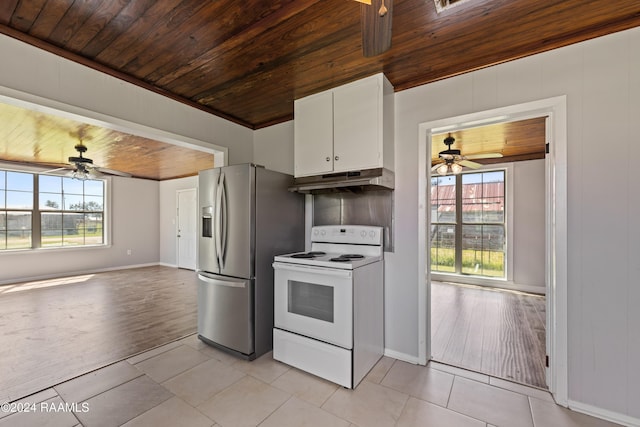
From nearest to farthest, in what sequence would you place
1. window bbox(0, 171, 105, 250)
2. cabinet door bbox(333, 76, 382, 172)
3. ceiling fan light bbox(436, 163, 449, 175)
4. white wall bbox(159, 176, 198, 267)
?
cabinet door bbox(333, 76, 382, 172) < ceiling fan light bbox(436, 163, 449, 175) < window bbox(0, 171, 105, 250) < white wall bbox(159, 176, 198, 267)

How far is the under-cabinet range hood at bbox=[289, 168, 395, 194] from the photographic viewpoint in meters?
2.28

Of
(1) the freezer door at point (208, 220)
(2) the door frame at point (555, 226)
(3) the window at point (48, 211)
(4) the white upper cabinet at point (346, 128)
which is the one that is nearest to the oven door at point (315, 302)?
(1) the freezer door at point (208, 220)

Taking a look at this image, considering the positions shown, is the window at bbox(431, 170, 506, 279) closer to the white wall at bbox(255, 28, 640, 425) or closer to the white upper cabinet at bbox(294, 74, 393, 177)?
the white wall at bbox(255, 28, 640, 425)

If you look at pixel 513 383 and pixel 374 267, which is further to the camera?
pixel 374 267

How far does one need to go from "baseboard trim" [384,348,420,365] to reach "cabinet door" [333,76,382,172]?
1.68 m

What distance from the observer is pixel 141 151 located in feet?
15.3

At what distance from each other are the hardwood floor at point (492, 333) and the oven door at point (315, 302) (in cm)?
112

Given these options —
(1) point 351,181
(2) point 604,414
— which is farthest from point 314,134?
(2) point 604,414

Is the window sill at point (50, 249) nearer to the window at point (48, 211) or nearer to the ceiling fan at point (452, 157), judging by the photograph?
the window at point (48, 211)

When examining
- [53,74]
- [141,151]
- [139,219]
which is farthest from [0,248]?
[53,74]

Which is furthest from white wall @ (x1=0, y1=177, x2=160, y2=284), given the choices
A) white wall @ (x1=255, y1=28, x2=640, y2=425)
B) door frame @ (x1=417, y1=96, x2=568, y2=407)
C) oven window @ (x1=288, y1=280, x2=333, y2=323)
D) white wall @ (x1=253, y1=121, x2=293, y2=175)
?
white wall @ (x1=255, y1=28, x2=640, y2=425)

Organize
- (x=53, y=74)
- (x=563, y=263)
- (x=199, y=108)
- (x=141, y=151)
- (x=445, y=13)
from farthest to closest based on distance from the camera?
1. (x=141, y=151)
2. (x=199, y=108)
3. (x=53, y=74)
4. (x=563, y=263)
5. (x=445, y=13)

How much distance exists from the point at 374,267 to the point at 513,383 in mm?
1336

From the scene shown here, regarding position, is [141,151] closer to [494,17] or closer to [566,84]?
[494,17]
